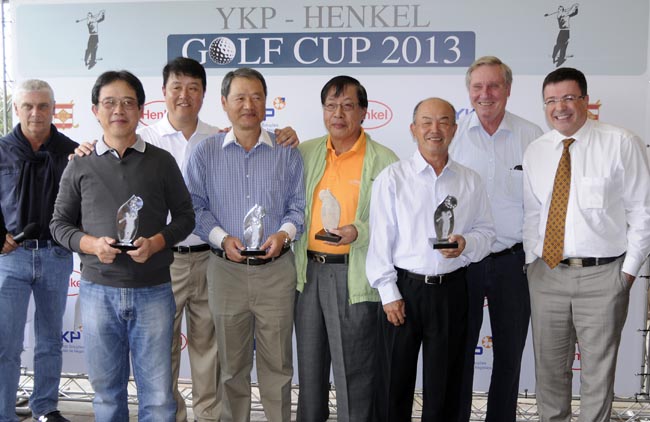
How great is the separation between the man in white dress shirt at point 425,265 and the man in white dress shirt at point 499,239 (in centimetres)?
36

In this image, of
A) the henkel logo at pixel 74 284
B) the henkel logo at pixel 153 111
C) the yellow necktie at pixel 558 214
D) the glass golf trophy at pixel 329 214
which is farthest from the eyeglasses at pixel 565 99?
the henkel logo at pixel 74 284

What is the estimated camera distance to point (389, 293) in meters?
2.80

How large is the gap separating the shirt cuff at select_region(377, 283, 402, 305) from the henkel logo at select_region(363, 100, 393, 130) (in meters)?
1.55

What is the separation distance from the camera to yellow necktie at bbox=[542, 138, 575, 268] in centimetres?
307

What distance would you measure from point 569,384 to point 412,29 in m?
2.41

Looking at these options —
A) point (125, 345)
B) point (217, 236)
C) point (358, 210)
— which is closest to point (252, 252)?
point (217, 236)

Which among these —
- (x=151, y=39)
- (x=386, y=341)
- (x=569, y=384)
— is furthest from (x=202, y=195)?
(x=569, y=384)

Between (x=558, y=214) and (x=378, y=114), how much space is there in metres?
1.45

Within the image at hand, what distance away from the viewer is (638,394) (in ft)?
12.9

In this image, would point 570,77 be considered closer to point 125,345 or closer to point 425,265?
point 425,265

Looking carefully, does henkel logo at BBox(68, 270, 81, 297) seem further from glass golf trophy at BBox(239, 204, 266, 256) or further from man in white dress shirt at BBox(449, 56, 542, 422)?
man in white dress shirt at BBox(449, 56, 542, 422)

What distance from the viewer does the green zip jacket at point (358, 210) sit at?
3020 millimetres

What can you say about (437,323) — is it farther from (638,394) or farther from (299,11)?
(299,11)

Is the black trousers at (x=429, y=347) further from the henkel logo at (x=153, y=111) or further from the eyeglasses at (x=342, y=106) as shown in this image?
the henkel logo at (x=153, y=111)
